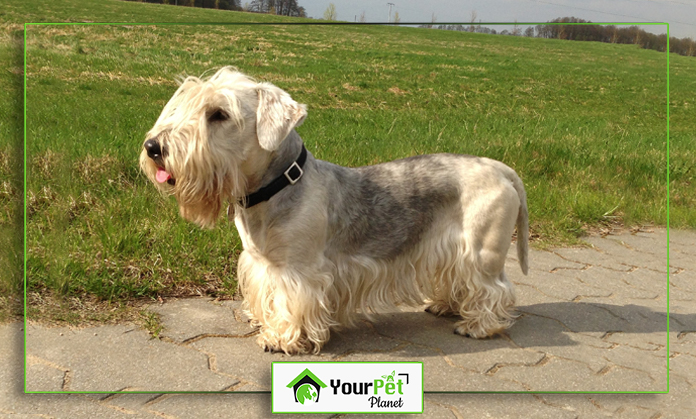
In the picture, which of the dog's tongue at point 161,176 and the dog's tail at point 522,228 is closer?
the dog's tongue at point 161,176

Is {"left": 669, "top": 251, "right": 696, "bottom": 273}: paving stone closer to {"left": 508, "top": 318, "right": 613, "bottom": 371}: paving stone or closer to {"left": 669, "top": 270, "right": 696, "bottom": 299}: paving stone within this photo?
{"left": 669, "top": 270, "right": 696, "bottom": 299}: paving stone

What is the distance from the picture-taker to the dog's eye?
123 inches

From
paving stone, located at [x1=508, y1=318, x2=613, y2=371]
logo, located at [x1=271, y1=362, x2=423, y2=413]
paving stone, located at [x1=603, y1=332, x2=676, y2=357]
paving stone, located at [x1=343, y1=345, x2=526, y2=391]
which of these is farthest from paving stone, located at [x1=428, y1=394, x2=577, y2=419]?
paving stone, located at [x1=603, y1=332, x2=676, y2=357]

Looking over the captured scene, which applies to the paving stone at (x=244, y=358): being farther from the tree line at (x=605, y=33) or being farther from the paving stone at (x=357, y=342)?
the tree line at (x=605, y=33)

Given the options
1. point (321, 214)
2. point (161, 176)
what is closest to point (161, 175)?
point (161, 176)

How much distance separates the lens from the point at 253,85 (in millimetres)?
3266

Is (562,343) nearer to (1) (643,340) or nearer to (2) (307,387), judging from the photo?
(1) (643,340)

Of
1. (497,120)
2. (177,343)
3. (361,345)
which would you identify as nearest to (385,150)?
(497,120)

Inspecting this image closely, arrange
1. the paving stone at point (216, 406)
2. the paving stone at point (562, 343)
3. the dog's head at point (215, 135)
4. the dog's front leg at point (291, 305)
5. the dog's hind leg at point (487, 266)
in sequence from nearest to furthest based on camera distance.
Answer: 1. the paving stone at point (216, 406)
2. the dog's head at point (215, 135)
3. the dog's front leg at point (291, 305)
4. the paving stone at point (562, 343)
5. the dog's hind leg at point (487, 266)

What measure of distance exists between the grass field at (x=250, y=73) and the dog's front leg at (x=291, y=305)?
0.82 metres

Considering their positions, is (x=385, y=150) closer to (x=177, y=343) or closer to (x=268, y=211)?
(x=268, y=211)

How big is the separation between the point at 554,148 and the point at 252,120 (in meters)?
3.46

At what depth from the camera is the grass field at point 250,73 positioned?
3.99 m

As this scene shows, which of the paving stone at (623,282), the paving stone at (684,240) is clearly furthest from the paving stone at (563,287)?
the paving stone at (684,240)
